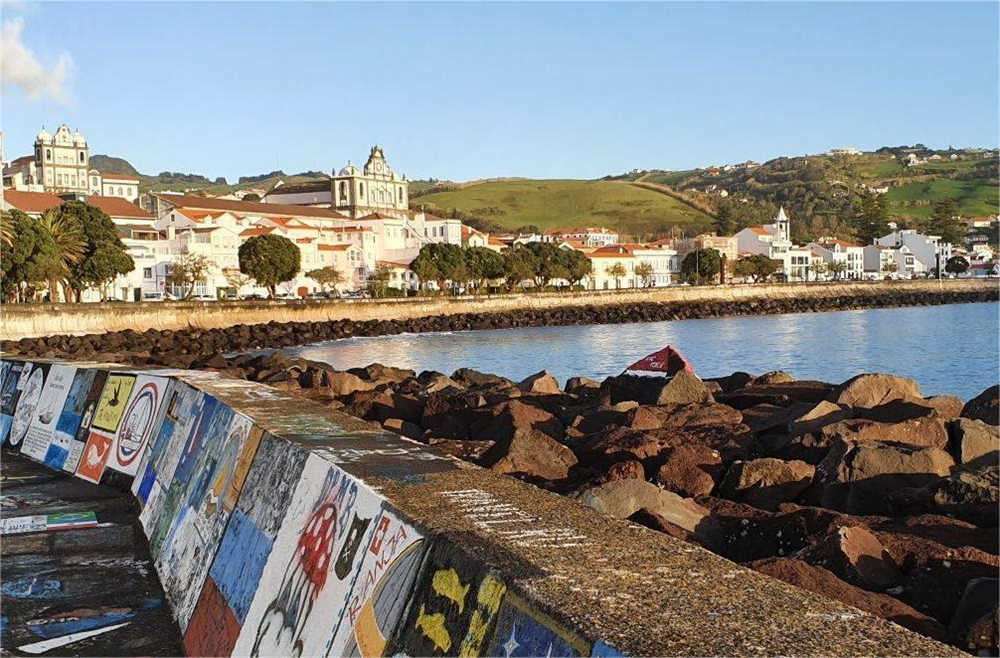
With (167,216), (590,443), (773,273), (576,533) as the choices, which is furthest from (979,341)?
(773,273)

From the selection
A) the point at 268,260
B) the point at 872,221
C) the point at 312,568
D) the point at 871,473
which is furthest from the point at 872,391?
the point at 872,221

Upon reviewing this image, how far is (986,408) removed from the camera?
11406mm

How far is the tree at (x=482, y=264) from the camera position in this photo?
8838cm

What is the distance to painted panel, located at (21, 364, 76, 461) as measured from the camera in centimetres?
1080

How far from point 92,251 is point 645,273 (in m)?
70.1

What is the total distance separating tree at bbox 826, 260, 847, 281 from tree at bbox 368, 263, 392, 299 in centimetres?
6691

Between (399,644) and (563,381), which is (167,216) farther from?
(399,644)

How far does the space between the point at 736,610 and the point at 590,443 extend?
21.7 ft

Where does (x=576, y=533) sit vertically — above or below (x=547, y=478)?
above

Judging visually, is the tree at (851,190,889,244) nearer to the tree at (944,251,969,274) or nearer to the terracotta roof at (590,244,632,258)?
the tree at (944,251,969,274)

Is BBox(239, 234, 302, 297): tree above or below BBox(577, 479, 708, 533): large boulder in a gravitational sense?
above

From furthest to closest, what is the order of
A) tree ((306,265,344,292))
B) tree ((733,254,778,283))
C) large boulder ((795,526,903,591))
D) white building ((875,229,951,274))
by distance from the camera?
1. white building ((875,229,951,274))
2. tree ((733,254,778,283))
3. tree ((306,265,344,292))
4. large boulder ((795,526,903,591))

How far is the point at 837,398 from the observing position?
40.6 feet

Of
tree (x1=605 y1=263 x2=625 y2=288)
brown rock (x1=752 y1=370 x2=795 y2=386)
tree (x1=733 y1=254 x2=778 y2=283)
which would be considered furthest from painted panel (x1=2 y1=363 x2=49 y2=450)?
tree (x1=733 y1=254 x2=778 y2=283)
